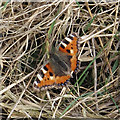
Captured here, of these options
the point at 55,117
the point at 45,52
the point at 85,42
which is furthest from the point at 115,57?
the point at 55,117

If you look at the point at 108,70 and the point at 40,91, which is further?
the point at 108,70

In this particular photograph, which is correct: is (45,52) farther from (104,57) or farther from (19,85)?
(104,57)

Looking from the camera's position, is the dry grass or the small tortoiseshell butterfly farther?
the dry grass

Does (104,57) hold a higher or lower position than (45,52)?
lower

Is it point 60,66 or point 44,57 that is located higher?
point 44,57

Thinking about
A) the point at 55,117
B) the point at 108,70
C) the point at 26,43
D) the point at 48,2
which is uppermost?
the point at 48,2
